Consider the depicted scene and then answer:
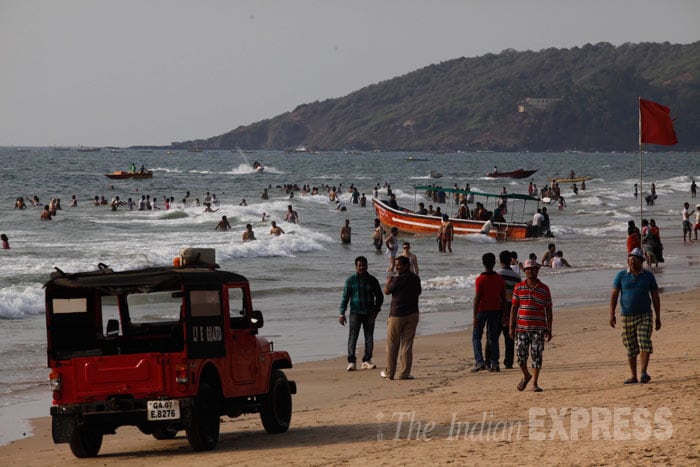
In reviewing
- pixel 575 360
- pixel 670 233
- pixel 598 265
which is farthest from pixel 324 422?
pixel 670 233

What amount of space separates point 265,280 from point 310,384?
1638 centimetres

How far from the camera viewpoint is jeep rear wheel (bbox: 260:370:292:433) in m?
10.5

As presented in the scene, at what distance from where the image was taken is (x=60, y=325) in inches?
386

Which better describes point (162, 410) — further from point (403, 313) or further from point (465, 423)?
point (403, 313)

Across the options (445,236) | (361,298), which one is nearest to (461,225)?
(445,236)

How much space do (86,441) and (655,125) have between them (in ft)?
52.6

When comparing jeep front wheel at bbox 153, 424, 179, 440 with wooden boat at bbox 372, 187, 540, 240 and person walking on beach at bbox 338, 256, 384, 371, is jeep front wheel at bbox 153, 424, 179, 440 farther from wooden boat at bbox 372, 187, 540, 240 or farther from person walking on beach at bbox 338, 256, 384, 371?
wooden boat at bbox 372, 187, 540, 240

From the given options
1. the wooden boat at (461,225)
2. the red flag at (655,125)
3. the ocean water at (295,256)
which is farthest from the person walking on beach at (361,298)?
the wooden boat at (461,225)

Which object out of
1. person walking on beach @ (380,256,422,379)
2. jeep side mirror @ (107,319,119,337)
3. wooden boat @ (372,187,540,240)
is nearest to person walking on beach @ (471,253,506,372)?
person walking on beach @ (380,256,422,379)

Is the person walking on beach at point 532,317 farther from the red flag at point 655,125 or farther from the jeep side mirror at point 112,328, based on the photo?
the red flag at point 655,125

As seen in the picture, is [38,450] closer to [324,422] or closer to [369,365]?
[324,422]

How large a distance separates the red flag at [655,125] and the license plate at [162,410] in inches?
606

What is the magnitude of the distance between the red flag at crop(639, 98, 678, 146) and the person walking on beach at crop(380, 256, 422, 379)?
34.5 feet

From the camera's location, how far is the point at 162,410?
9.12 meters
